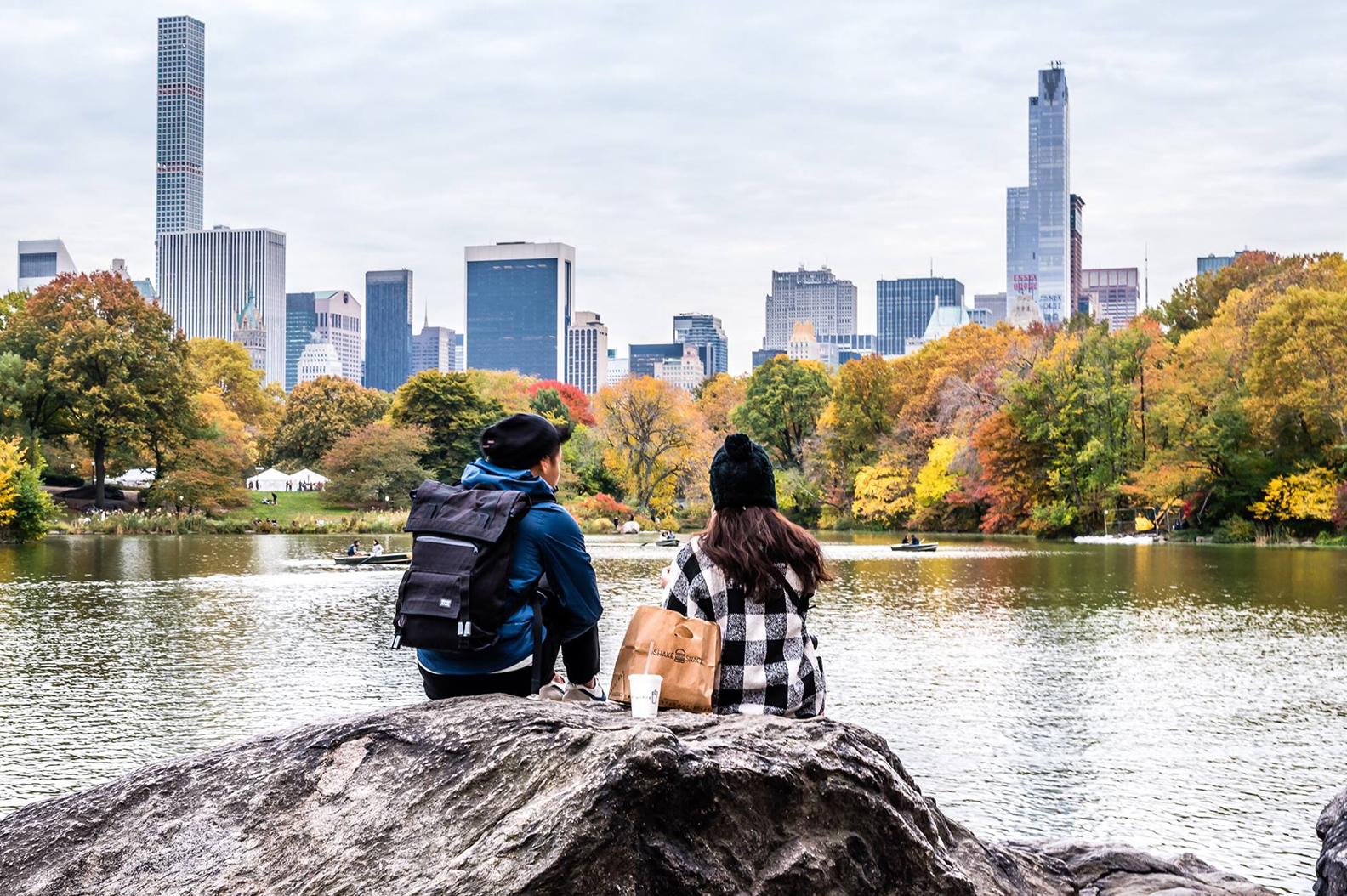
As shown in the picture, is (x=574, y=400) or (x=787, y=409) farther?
(x=574, y=400)

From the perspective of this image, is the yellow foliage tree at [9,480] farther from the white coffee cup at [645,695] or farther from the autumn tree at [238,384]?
the autumn tree at [238,384]

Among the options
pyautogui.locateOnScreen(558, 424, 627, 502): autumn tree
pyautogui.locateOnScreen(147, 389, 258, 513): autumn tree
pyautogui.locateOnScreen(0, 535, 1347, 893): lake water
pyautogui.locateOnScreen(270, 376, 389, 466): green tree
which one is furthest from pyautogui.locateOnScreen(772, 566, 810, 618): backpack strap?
pyautogui.locateOnScreen(270, 376, 389, 466): green tree

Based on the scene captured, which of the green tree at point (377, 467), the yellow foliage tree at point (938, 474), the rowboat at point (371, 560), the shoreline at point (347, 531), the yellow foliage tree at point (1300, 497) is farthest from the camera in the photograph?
the green tree at point (377, 467)

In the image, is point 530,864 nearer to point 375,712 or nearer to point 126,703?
point 375,712

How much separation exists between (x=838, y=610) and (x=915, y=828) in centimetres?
1561

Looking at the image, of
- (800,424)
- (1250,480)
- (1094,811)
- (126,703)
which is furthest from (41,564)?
(800,424)

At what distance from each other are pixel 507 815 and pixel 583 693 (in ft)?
2.64

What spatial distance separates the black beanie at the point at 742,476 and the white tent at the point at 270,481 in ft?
218

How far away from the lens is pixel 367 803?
3.11 meters

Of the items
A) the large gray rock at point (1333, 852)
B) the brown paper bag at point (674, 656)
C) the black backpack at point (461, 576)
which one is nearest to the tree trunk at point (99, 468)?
the black backpack at point (461, 576)

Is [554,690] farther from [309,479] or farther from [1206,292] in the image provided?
[309,479]

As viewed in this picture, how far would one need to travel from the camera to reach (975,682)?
1216 centimetres

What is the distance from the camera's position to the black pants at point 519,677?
11.7 ft

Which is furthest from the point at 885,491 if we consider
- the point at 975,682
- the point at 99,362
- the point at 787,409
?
the point at 975,682
